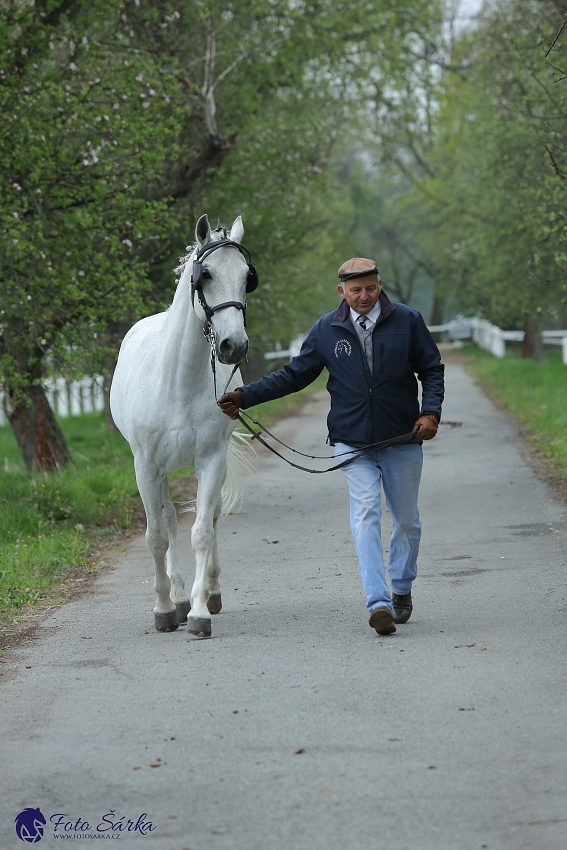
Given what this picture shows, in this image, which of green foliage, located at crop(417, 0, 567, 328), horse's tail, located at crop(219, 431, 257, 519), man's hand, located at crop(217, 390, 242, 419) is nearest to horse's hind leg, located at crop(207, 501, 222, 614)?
horse's tail, located at crop(219, 431, 257, 519)

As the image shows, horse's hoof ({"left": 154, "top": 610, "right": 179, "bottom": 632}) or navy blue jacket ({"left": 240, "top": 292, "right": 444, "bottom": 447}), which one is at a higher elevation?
navy blue jacket ({"left": 240, "top": 292, "right": 444, "bottom": 447})

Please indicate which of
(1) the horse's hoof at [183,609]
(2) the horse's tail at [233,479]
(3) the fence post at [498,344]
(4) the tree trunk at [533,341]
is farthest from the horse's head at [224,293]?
(3) the fence post at [498,344]

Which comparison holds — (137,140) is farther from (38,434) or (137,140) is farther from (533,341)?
(533,341)

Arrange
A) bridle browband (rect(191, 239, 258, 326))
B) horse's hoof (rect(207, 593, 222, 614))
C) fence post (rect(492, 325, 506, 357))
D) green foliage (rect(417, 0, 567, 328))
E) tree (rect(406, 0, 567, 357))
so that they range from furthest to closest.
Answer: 1. fence post (rect(492, 325, 506, 357))
2. tree (rect(406, 0, 567, 357))
3. green foliage (rect(417, 0, 567, 328))
4. horse's hoof (rect(207, 593, 222, 614))
5. bridle browband (rect(191, 239, 258, 326))

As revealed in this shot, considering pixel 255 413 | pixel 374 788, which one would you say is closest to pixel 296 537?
pixel 374 788

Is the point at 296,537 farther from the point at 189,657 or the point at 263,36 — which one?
the point at 263,36

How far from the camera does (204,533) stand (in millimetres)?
7320

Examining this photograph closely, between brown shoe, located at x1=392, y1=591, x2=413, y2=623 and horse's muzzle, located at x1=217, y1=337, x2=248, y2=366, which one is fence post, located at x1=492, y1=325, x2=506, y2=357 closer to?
brown shoe, located at x1=392, y1=591, x2=413, y2=623

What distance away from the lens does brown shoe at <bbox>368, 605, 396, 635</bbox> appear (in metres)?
6.68

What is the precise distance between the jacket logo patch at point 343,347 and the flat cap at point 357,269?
370 mm

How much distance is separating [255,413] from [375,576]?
15.7m

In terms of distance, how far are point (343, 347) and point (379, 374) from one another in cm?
27

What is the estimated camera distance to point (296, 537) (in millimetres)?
10828

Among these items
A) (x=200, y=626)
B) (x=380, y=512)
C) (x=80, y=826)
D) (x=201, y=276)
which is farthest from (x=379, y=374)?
(x=80, y=826)
